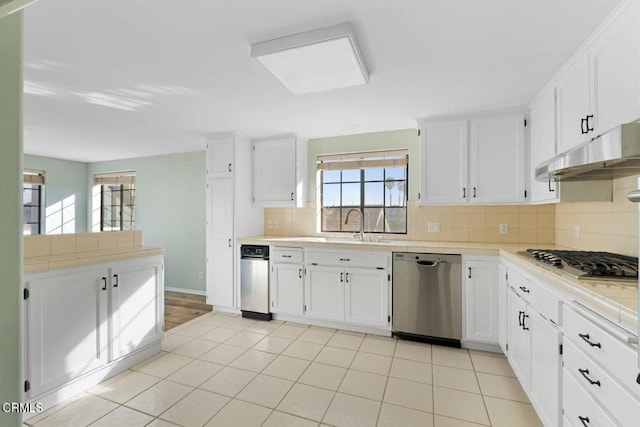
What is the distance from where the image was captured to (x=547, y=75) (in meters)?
2.20

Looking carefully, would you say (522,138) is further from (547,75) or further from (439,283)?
(439,283)

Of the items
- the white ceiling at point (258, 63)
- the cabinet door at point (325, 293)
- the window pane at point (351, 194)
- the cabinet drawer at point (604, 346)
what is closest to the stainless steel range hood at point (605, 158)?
the cabinet drawer at point (604, 346)

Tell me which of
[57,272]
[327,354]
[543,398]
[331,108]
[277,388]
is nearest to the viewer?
[543,398]

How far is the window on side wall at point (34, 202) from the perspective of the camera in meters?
5.17

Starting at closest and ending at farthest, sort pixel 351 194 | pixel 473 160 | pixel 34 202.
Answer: pixel 473 160 → pixel 351 194 → pixel 34 202

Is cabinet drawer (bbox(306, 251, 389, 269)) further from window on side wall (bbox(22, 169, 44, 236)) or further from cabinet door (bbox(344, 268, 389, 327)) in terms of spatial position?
window on side wall (bbox(22, 169, 44, 236))

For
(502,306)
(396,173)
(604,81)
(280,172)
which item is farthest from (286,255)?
(604,81)

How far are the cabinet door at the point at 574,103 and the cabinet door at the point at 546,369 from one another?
118 centimetres

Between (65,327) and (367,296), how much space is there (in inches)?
98.5

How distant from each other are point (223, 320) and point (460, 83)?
11.5 feet

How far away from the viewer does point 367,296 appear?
10.3 feet

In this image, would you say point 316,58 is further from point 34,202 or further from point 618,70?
point 34,202

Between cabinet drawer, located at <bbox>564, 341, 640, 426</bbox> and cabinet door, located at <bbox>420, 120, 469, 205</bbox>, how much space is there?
1.92m

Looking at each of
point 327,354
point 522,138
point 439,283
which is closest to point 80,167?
point 327,354
